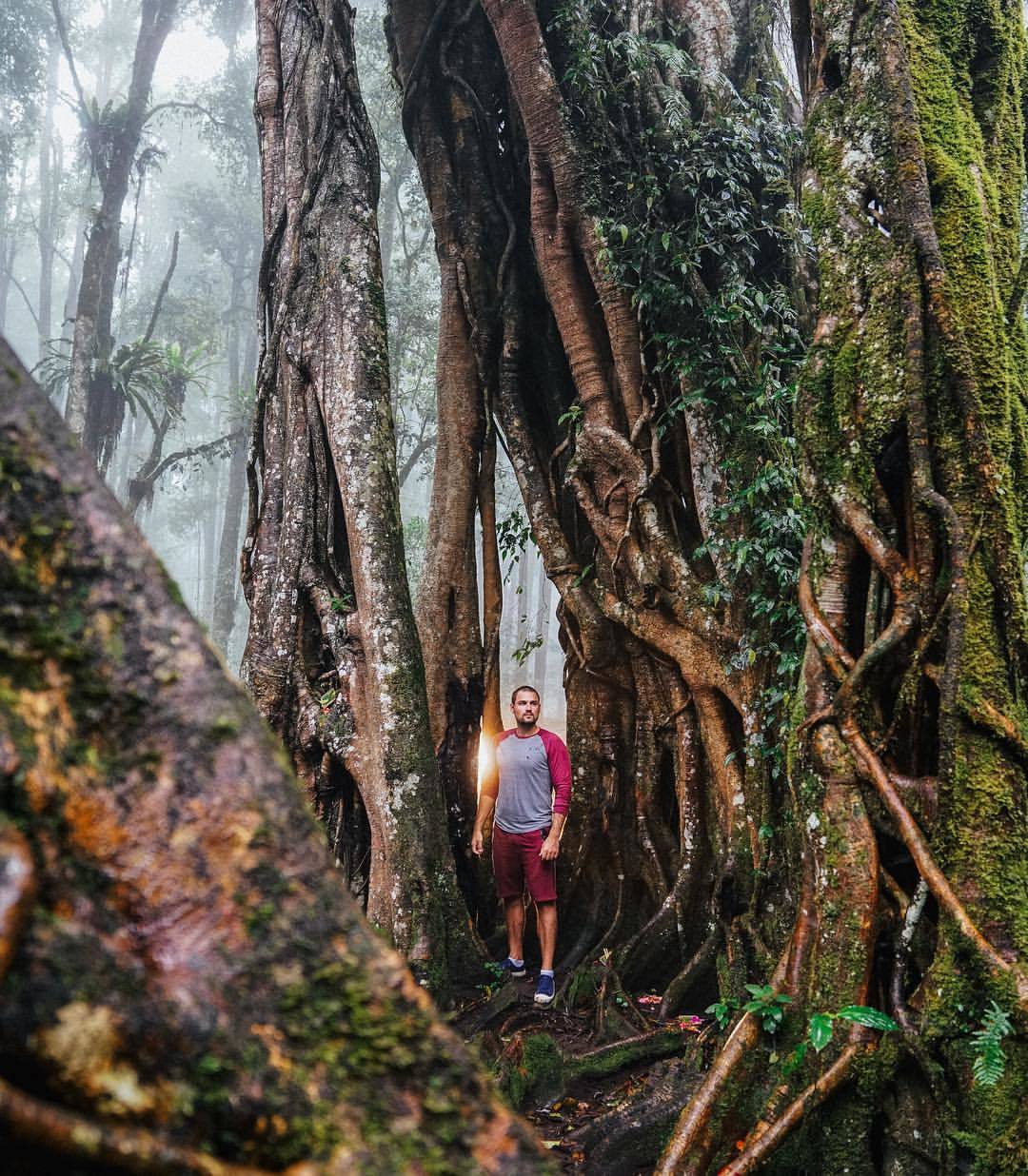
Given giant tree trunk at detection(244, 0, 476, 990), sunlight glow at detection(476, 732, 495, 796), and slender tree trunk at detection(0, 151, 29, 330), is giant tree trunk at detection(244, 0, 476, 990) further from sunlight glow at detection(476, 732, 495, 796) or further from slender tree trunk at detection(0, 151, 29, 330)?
slender tree trunk at detection(0, 151, 29, 330)

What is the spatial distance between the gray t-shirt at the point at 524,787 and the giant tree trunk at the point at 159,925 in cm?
443

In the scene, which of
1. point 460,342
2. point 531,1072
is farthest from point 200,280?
point 531,1072

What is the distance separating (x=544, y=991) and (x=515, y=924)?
54cm

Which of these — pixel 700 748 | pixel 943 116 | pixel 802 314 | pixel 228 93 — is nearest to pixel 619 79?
pixel 802 314

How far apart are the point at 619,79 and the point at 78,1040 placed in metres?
6.25

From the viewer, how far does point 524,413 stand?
20.6ft

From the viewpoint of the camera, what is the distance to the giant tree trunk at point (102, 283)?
12086 mm

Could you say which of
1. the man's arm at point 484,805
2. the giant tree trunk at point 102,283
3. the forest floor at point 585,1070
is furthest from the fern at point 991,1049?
the giant tree trunk at point 102,283

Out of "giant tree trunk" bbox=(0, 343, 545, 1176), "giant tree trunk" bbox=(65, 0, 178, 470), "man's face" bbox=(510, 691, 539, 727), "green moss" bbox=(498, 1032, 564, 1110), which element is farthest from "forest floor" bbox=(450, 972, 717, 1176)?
"giant tree trunk" bbox=(65, 0, 178, 470)

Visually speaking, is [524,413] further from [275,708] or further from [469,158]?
[275,708]

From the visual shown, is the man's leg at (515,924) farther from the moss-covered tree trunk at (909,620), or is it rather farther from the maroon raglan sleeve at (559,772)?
the moss-covered tree trunk at (909,620)

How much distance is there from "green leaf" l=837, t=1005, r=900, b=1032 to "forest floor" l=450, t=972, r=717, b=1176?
1.32 m

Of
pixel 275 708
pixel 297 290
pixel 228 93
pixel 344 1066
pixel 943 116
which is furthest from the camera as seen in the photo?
pixel 228 93

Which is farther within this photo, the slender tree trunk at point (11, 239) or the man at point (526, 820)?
the slender tree trunk at point (11, 239)
